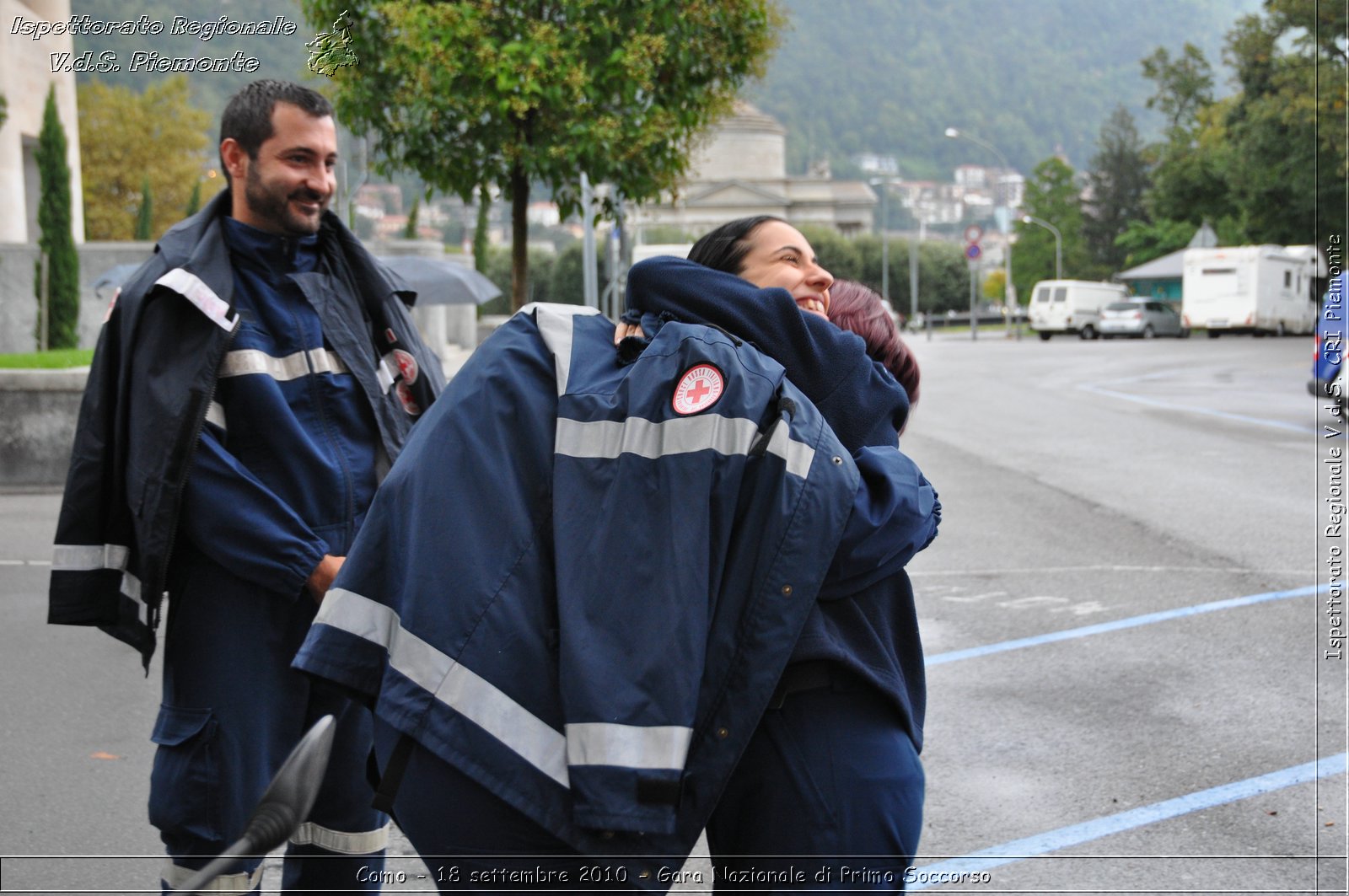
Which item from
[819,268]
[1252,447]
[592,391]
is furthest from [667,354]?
[1252,447]

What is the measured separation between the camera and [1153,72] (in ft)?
218

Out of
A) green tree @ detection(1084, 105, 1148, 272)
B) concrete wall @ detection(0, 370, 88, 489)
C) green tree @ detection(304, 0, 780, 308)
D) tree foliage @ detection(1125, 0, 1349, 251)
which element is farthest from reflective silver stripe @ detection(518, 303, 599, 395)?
green tree @ detection(1084, 105, 1148, 272)

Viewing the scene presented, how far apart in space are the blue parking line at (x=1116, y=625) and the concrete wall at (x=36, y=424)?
7.99 metres

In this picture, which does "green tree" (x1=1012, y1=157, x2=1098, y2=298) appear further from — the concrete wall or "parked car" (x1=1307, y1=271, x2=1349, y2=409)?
the concrete wall

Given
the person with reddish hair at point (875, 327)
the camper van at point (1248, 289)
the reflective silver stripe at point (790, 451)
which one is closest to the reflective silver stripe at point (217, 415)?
the person with reddish hair at point (875, 327)

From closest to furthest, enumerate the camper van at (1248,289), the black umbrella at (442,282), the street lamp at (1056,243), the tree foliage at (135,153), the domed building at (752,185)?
1. the black umbrella at (442,282)
2. the tree foliage at (135,153)
3. the camper van at (1248,289)
4. the street lamp at (1056,243)
5. the domed building at (752,185)

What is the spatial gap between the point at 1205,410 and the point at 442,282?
34.7 ft

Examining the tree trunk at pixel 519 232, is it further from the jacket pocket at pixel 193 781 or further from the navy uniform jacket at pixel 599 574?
the navy uniform jacket at pixel 599 574

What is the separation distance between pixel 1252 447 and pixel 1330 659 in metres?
8.74

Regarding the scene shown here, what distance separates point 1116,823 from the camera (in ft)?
14.4

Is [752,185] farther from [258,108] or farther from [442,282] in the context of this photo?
[258,108]

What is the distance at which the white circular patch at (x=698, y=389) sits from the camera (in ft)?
6.31

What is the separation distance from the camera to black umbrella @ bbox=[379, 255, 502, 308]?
17.1 metres

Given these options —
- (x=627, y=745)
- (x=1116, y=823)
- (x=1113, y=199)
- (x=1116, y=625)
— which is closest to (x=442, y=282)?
(x=1116, y=625)
